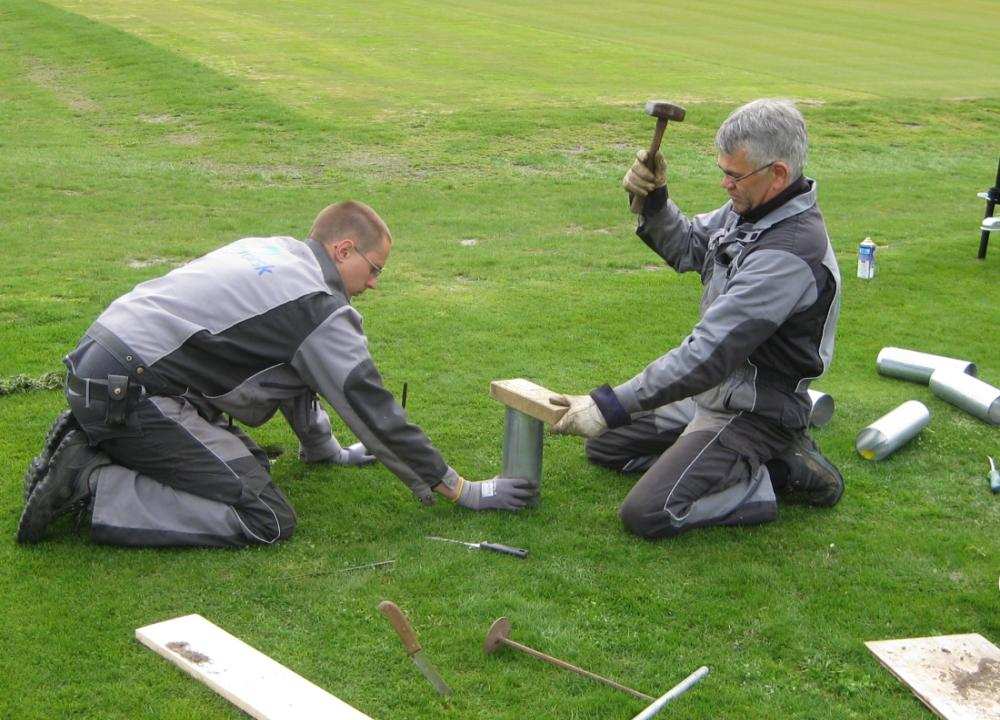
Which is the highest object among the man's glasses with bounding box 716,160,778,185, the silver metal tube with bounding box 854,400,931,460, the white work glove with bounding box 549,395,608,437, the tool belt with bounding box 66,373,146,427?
the man's glasses with bounding box 716,160,778,185

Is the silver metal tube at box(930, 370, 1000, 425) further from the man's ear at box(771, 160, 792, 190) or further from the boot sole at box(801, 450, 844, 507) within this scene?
the man's ear at box(771, 160, 792, 190)

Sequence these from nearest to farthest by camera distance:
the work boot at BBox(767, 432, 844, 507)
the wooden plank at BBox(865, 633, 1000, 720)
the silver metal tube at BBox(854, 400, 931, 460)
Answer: the wooden plank at BBox(865, 633, 1000, 720), the work boot at BBox(767, 432, 844, 507), the silver metal tube at BBox(854, 400, 931, 460)

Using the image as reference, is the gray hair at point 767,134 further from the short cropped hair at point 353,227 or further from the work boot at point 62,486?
the work boot at point 62,486

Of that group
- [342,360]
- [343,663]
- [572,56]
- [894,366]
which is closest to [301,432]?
[342,360]

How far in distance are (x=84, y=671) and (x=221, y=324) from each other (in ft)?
5.12

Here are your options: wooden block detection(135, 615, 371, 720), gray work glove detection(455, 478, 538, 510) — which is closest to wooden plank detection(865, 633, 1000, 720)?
gray work glove detection(455, 478, 538, 510)

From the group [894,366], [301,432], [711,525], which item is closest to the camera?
[711,525]

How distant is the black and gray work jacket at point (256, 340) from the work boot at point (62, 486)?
16.1 inches

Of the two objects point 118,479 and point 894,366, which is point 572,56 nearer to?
point 894,366

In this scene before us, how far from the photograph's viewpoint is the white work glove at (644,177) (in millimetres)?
5840

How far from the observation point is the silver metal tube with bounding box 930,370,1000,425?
6828 millimetres

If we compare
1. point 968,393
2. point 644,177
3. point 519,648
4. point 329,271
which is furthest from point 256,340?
point 968,393

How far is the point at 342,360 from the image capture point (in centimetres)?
491

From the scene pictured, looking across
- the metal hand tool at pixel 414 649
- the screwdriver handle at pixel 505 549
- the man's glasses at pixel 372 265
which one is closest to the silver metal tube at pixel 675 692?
the metal hand tool at pixel 414 649
